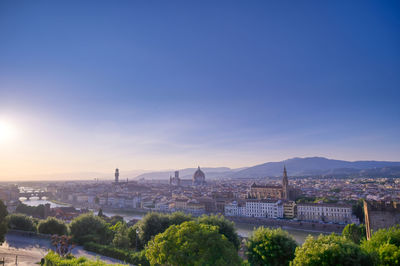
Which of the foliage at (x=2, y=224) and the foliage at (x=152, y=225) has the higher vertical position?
the foliage at (x=2, y=224)

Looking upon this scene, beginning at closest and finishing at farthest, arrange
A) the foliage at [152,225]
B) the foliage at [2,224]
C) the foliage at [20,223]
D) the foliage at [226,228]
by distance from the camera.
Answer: the foliage at [226,228] < the foliage at [2,224] < the foliage at [152,225] < the foliage at [20,223]

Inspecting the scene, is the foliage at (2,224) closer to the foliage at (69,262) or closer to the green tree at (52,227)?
the green tree at (52,227)

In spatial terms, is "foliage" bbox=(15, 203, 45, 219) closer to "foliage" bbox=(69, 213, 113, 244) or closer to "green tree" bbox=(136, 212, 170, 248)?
"foliage" bbox=(69, 213, 113, 244)

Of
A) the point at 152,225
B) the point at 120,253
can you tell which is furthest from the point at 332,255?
the point at 152,225

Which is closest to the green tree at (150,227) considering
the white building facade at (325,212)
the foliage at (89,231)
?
the foliage at (89,231)

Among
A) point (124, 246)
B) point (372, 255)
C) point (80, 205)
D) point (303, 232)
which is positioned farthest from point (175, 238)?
point (80, 205)

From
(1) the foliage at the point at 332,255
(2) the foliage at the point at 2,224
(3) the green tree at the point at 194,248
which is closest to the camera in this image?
(1) the foliage at the point at 332,255
